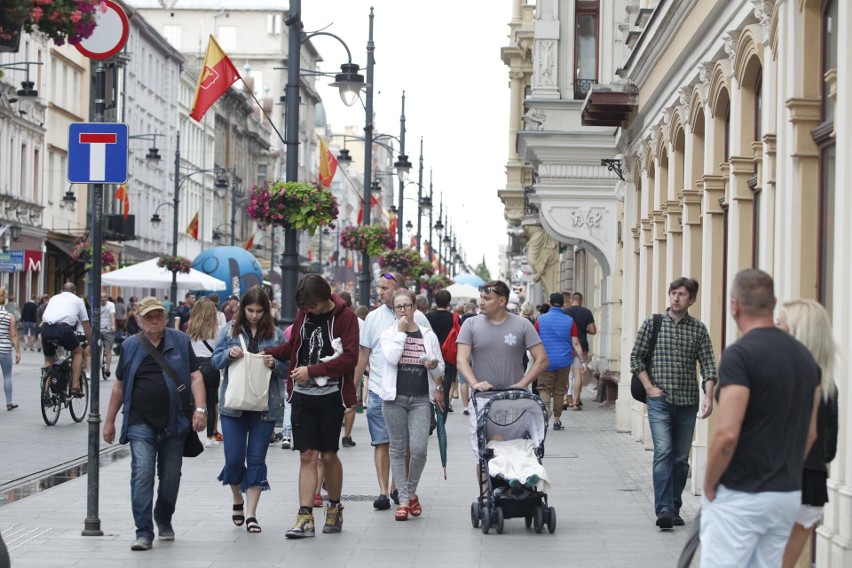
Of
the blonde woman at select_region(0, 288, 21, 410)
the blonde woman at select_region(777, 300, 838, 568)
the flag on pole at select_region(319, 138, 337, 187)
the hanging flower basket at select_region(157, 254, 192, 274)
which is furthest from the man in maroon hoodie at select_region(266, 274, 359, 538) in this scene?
the hanging flower basket at select_region(157, 254, 192, 274)

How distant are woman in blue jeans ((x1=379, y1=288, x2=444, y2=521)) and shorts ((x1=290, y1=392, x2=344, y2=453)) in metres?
1.06

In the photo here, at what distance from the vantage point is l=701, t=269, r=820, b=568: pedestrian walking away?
6.19 m

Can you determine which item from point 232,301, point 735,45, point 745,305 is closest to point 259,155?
point 232,301

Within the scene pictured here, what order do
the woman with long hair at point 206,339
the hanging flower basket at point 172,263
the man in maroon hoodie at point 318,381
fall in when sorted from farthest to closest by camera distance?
the hanging flower basket at point 172,263 < the woman with long hair at point 206,339 < the man in maroon hoodie at point 318,381

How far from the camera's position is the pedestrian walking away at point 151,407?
405 inches

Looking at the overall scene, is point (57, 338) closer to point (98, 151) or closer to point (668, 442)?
point (98, 151)

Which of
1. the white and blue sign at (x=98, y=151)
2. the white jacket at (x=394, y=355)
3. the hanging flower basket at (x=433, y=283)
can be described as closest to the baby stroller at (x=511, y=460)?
the white jacket at (x=394, y=355)

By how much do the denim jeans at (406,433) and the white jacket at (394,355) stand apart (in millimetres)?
95

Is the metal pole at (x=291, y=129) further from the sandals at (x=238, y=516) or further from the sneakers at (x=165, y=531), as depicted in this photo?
the sneakers at (x=165, y=531)

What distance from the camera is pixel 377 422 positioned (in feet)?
40.9

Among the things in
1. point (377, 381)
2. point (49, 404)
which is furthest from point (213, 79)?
point (377, 381)

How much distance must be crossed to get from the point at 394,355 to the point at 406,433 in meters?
0.66

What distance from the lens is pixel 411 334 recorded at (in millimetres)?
12016

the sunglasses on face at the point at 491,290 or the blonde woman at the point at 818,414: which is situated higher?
the sunglasses on face at the point at 491,290
